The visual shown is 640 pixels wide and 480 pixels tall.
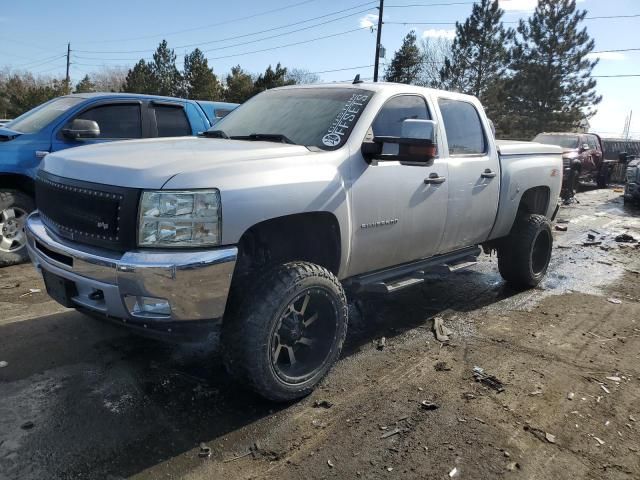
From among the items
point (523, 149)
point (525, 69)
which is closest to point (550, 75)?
point (525, 69)

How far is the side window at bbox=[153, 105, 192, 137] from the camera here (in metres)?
6.64

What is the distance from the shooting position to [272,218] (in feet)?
9.64

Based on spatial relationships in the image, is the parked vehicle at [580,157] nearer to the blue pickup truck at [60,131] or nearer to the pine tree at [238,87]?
the blue pickup truck at [60,131]

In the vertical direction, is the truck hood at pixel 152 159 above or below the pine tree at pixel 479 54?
below

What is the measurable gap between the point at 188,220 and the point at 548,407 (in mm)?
2490

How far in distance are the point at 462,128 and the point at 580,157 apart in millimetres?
13778

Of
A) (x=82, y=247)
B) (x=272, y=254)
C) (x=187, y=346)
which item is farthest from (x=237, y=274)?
(x=187, y=346)

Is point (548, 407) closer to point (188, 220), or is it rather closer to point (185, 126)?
point (188, 220)

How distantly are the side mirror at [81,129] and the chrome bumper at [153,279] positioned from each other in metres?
3.11

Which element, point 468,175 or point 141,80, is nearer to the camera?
point 468,175

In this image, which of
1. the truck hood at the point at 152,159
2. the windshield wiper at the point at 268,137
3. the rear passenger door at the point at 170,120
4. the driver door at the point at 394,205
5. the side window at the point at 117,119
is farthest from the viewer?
the rear passenger door at the point at 170,120

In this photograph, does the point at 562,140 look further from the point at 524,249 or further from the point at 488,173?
the point at 488,173

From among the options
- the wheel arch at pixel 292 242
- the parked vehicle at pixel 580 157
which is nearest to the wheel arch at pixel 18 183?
the wheel arch at pixel 292 242

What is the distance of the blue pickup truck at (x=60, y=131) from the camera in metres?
5.66
